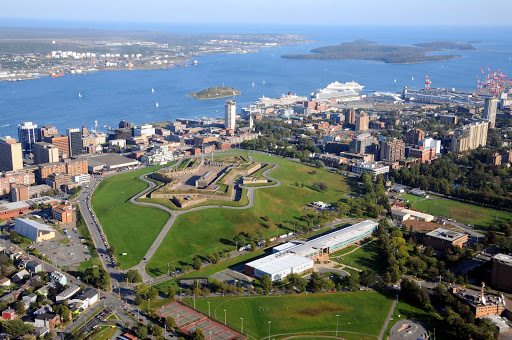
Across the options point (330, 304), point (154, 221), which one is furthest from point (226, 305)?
point (154, 221)

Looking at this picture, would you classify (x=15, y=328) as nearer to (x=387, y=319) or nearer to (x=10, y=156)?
(x=387, y=319)

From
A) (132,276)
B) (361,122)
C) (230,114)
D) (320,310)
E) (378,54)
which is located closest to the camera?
(320,310)

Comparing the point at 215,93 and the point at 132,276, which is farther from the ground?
the point at 215,93

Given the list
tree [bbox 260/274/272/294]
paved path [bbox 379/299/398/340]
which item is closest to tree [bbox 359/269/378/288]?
paved path [bbox 379/299/398/340]

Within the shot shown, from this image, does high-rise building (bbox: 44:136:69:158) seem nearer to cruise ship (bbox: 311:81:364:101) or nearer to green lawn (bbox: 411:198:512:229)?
green lawn (bbox: 411:198:512:229)

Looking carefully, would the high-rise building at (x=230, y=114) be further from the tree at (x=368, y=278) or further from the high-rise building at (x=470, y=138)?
the tree at (x=368, y=278)

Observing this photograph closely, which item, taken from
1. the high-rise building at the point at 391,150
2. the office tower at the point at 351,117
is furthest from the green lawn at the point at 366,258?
the office tower at the point at 351,117

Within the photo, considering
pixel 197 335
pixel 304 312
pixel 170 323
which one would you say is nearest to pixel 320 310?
pixel 304 312
